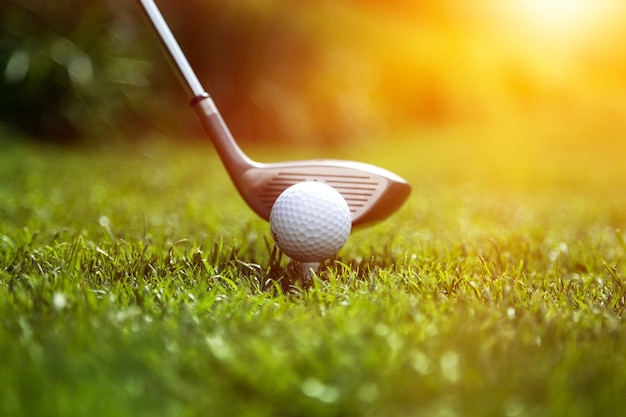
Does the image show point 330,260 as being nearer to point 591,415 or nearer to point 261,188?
point 261,188

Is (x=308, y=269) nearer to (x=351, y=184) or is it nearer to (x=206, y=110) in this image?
(x=351, y=184)

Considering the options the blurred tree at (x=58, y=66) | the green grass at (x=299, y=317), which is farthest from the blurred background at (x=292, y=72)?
the green grass at (x=299, y=317)

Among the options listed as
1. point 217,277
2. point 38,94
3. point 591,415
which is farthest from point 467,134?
point 591,415

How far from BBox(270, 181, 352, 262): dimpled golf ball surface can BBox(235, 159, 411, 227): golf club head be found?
7.2 inches

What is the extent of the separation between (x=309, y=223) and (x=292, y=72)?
7.12 m

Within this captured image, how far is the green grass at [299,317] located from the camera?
1.63 metres

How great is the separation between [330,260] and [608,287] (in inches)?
43.8

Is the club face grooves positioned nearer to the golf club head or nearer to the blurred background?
the golf club head

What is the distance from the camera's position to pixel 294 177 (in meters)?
2.99

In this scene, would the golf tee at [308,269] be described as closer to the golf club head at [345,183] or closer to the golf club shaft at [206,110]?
the golf club head at [345,183]

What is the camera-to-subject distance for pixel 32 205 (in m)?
4.12

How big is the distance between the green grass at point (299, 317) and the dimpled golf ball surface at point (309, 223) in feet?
0.36

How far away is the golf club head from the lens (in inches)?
116

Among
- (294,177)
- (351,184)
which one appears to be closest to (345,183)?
(351,184)
